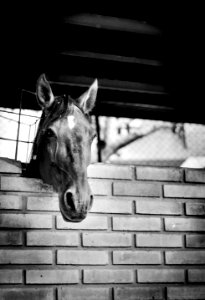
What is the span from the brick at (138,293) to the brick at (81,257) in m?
0.21

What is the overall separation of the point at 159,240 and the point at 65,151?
1.01 m

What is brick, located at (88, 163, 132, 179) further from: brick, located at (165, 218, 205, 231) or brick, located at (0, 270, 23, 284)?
brick, located at (0, 270, 23, 284)

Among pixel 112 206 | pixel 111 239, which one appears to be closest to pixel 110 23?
pixel 112 206

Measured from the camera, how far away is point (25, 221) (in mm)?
2793

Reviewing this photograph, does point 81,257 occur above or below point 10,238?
below

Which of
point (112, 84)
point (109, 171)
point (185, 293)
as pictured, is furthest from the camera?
point (112, 84)

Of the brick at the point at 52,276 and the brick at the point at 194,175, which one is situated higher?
the brick at the point at 194,175

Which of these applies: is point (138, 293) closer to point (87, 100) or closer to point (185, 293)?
point (185, 293)

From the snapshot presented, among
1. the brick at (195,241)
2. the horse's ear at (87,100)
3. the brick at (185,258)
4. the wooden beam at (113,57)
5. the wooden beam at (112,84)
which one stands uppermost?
the wooden beam at (113,57)

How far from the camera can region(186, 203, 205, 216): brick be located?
313cm

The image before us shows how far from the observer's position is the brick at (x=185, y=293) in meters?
2.92

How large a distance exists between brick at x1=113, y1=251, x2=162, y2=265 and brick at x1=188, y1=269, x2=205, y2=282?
0.23m

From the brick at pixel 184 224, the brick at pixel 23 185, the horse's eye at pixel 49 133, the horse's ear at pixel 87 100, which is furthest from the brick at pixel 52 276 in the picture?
the horse's ear at pixel 87 100

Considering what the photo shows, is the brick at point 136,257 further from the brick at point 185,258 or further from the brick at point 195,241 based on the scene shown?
the brick at point 195,241
